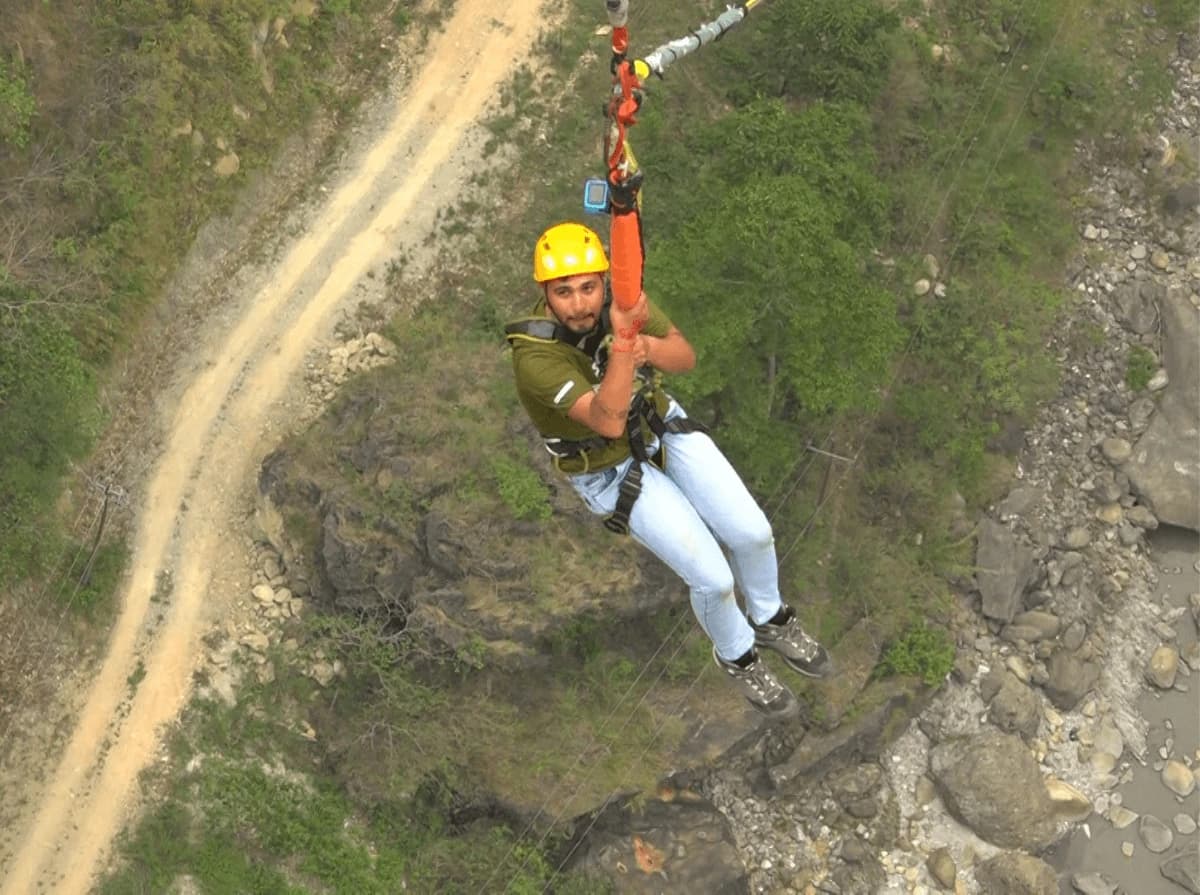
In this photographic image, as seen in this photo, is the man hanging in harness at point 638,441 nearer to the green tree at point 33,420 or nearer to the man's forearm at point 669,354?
the man's forearm at point 669,354

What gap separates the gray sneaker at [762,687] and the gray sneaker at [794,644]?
212 millimetres

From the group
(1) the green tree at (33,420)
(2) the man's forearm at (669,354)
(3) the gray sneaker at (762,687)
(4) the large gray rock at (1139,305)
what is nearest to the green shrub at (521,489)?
(3) the gray sneaker at (762,687)

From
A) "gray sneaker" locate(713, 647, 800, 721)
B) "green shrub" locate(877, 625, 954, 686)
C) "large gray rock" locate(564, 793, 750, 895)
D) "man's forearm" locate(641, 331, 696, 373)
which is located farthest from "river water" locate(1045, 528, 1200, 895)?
"man's forearm" locate(641, 331, 696, 373)

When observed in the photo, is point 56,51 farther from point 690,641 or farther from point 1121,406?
point 1121,406

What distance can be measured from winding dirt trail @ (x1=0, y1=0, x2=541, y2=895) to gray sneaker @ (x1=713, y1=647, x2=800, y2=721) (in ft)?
28.1

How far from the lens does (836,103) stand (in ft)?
52.3

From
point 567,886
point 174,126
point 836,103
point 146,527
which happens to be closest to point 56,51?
point 174,126

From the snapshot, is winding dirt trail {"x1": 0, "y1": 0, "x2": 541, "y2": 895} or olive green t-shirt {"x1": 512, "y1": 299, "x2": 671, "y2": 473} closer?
olive green t-shirt {"x1": 512, "y1": 299, "x2": 671, "y2": 473}

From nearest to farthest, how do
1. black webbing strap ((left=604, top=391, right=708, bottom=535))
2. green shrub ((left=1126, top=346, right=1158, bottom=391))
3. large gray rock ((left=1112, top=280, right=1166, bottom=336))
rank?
1. black webbing strap ((left=604, top=391, right=708, bottom=535))
2. green shrub ((left=1126, top=346, right=1158, bottom=391))
3. large gray rock ((left=1112, top=280, right=1166, bottom=336))

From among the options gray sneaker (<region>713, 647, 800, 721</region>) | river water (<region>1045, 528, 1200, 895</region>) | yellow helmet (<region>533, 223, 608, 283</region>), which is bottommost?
river water (<region>1045, 528, 1200, 895</region>)

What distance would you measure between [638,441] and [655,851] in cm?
1093

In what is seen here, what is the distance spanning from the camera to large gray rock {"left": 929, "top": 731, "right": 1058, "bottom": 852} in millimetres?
17797

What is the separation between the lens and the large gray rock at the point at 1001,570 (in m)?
18.8

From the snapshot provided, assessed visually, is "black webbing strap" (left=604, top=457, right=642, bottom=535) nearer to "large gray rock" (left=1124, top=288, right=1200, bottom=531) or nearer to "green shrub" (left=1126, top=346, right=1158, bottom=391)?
"large gray rock" (left=1124, top=288, right=1200, bottom=531)
